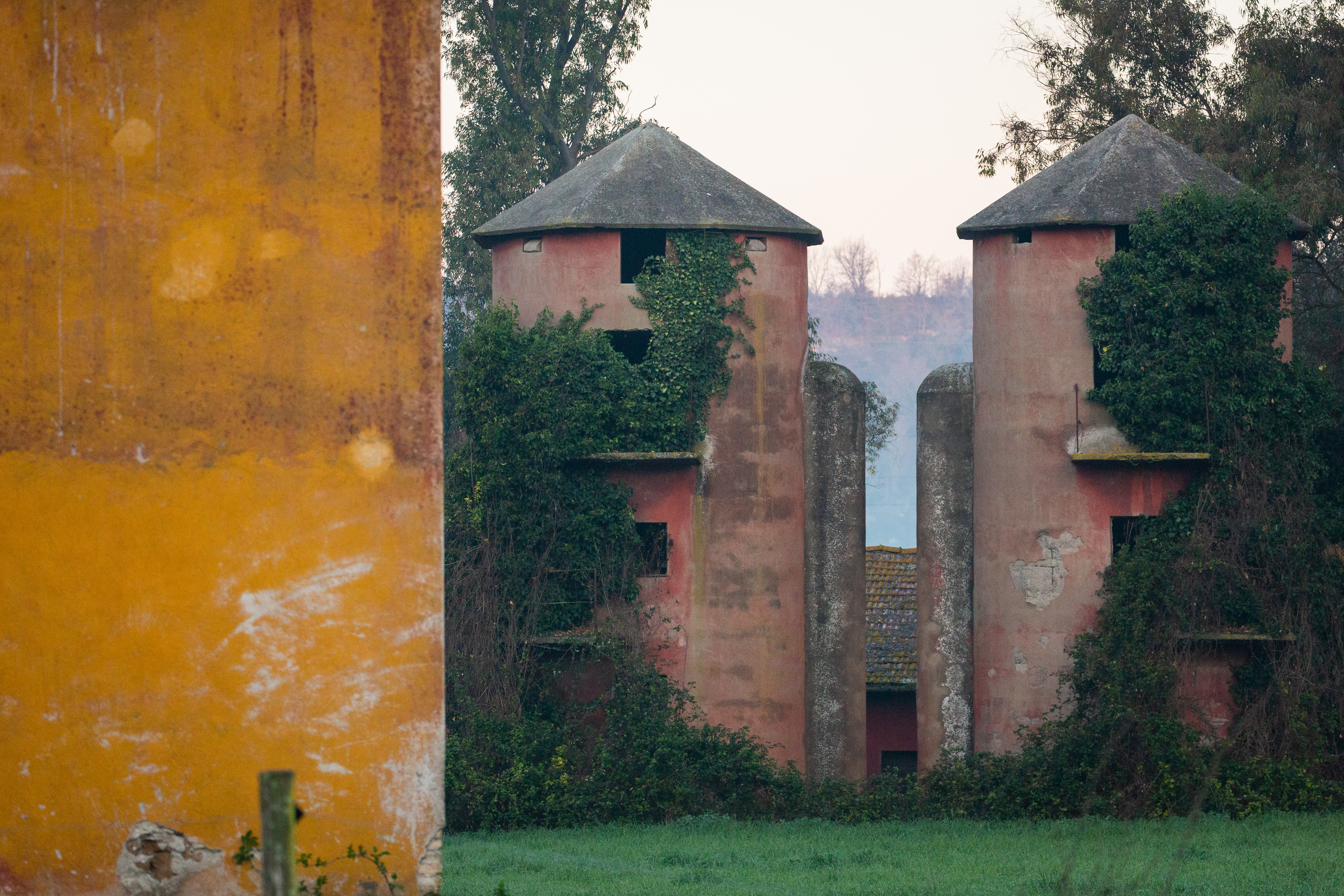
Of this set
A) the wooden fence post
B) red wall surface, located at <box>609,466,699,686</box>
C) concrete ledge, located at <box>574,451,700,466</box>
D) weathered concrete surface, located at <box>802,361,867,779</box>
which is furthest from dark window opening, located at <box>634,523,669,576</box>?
the wooden fence post

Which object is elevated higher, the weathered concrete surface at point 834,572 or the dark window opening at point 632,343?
the dark window opening at point 632,343

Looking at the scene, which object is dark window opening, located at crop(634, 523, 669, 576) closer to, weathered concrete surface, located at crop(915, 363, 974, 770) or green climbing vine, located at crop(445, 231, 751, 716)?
green climbing vine, located at crop(445, 231, 751, 716)

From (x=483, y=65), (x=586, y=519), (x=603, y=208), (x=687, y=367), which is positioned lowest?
(x=586, y=519)

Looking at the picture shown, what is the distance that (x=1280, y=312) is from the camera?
18125 mm

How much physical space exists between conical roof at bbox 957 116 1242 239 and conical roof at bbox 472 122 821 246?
9.39ft

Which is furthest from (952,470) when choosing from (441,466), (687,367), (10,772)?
(10,772)

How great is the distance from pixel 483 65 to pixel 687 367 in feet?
42.0

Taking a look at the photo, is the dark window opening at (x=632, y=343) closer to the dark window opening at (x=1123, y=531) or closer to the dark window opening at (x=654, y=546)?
the dark window opening at (x=654, y=546)

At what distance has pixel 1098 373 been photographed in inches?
730

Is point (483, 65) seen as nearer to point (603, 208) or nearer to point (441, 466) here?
point (603, 208)

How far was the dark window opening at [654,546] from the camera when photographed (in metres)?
18.7

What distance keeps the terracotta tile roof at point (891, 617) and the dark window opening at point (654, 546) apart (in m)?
4.64

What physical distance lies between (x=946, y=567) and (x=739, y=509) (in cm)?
297

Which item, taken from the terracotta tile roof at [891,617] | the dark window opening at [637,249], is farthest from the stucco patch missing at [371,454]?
the terracotta tile roof at [891,617]
